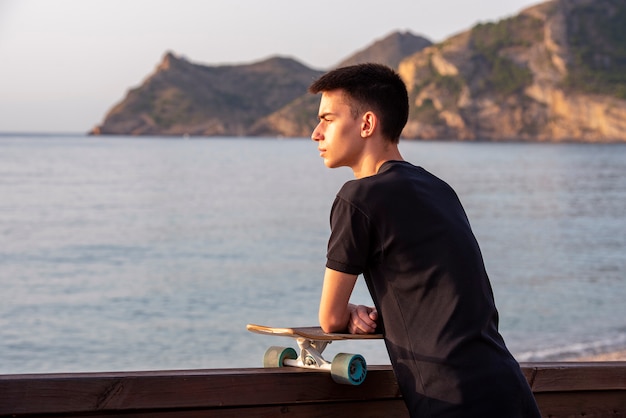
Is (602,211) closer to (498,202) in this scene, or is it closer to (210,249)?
(498,202)

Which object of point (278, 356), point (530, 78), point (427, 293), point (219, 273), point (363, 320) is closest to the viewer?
point (427, 293)

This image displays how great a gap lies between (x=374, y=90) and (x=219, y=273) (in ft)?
61.6

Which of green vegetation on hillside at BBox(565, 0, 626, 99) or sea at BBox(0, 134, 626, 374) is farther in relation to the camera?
green vegetation on hillside at BBox(565, 0, 626, 99)

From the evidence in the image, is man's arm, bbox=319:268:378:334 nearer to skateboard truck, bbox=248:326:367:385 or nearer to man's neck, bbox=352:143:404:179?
skateboard truck, bbox=248:326:367:385

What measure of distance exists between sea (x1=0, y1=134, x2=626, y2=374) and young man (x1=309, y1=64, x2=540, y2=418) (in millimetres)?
8822

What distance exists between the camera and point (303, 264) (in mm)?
21969

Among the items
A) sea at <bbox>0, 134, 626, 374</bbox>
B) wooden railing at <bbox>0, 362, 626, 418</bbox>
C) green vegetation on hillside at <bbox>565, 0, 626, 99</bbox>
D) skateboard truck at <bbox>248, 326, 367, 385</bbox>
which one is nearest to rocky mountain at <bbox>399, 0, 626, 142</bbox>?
green vegetation on hillside at <bbox>565, 0, 626, 99</bbox>

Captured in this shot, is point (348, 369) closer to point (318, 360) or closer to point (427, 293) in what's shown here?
point (318, 360)

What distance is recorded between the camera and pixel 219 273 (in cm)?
2102

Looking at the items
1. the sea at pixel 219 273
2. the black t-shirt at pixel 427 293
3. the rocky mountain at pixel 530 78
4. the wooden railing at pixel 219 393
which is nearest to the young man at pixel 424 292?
the black t-shirt at pixel 427 293

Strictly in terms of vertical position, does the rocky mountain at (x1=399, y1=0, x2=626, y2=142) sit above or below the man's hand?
below

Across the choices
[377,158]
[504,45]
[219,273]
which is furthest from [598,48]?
[377,158]

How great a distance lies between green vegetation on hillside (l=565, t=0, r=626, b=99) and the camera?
15125 cm

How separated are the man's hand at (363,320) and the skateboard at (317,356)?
2cm
